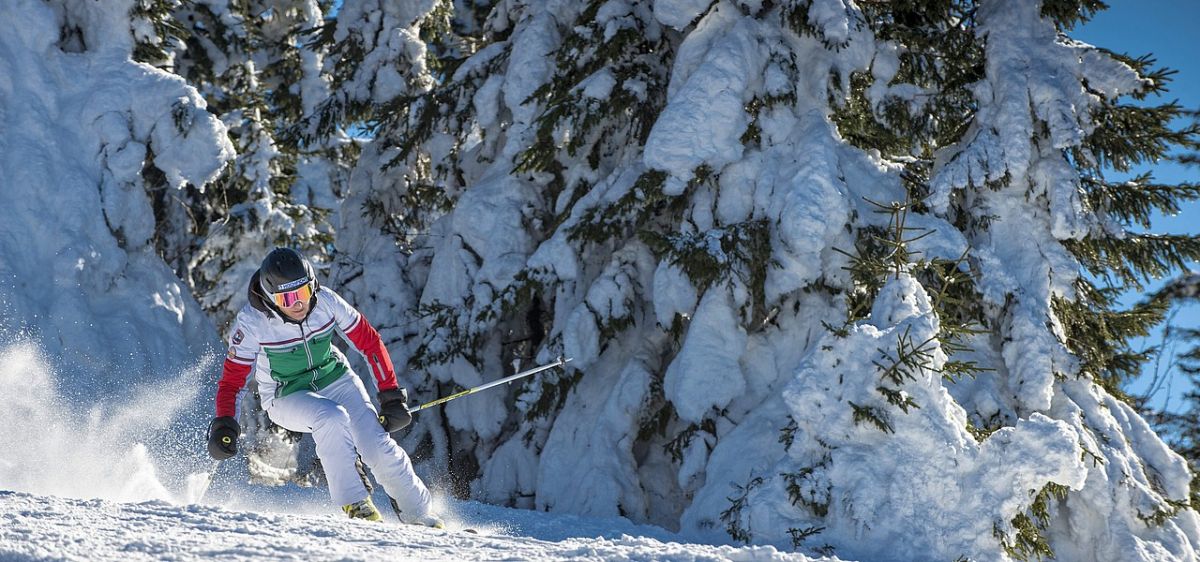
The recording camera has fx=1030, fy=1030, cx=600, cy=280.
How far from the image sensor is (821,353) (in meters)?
6.61

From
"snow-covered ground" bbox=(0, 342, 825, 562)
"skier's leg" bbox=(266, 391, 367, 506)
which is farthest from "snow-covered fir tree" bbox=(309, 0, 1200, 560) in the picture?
"skier's leg" bbox=(266, 391, 367, 506)

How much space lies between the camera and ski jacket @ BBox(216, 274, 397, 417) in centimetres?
677

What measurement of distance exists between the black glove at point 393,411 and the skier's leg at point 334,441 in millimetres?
324

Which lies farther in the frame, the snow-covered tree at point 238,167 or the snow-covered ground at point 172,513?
the snow-covered tree at point 238,167

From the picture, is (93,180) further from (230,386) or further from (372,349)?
(372,349)

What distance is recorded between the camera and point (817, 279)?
Result: 8359 mm

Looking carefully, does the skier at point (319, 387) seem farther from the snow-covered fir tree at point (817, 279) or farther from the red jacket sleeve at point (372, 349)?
the snow-covered fir tree at point (817, 279)

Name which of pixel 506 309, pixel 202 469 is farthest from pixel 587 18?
pixel 202 469

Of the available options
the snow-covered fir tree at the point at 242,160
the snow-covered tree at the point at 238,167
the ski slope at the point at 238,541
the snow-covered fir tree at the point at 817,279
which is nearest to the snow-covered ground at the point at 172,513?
the ski slope at the point at 238,541

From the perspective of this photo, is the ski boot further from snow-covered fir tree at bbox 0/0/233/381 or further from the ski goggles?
snow-covered fir tree at bbox 0/0/233/381

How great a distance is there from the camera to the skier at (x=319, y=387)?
6.43m

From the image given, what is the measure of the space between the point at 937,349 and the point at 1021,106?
112 inches

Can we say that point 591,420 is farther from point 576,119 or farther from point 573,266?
point 576,119

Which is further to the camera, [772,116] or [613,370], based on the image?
[613,370]
